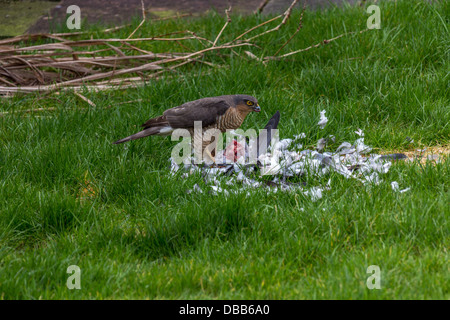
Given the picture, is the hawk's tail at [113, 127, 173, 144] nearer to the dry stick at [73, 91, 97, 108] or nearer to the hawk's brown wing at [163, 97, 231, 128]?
the hawk's brown wing at [163, 97, 231, 128]

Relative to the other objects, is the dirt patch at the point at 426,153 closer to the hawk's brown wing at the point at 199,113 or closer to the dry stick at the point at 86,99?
the hawk's brown wing at the point at 199,113

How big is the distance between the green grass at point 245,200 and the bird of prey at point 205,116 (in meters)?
0.22

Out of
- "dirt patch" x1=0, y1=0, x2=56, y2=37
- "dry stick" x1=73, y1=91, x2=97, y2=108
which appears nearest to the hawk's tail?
"dry stick" x1=73, y1=91, x2=97, y2=108

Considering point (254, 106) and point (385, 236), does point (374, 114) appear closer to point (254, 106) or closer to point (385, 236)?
point (254, 106)

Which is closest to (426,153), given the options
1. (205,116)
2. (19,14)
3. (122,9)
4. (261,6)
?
(205,116)

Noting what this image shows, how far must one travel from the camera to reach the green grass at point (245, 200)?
3.01m

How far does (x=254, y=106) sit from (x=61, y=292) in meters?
2.17

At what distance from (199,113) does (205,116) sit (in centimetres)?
5

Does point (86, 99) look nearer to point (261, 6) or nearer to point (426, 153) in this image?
point (426, 153)

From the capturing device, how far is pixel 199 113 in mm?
4453

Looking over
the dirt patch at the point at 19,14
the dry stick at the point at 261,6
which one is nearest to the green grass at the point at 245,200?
the dry stick at the point at 261,6

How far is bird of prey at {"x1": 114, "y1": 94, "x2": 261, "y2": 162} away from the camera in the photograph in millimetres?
4457

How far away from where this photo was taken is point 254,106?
4.55m
